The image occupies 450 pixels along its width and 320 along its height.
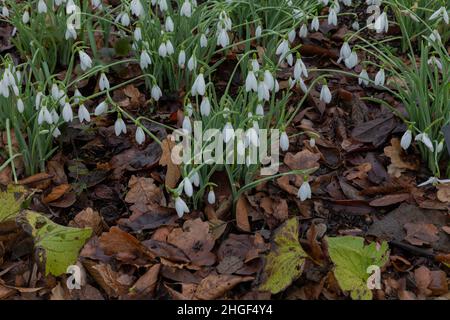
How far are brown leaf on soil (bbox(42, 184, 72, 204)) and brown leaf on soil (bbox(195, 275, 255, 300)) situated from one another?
28.3 inches

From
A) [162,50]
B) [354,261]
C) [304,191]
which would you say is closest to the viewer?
[354,261]

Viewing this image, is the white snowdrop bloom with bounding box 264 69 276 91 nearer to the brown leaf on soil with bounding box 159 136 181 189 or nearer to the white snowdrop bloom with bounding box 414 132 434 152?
the brown leaf on soil with bounding box 159 136 181 189

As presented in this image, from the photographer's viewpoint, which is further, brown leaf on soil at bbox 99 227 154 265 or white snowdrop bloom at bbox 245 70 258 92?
white snowdrop bloom at bbox 245 70 258 92

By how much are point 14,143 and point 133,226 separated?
2.30 ft

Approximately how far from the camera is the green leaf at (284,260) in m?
2.22

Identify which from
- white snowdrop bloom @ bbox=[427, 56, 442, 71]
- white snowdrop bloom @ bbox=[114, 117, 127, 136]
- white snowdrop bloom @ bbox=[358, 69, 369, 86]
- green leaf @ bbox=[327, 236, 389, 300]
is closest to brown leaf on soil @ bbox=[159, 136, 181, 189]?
white snowdrop bloom @ bbox=[114, 117, 127, 136]

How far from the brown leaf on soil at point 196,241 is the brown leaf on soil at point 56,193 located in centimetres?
50

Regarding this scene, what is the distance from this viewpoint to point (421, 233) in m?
2.46

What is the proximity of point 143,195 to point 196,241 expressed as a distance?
13.2 inches

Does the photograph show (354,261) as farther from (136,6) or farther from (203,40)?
(136,6)

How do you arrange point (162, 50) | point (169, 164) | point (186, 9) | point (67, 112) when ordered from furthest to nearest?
point (186, 9)
point (162, 50)
point (169, 164)
point (67, 112)

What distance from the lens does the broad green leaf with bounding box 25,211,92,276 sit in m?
2.31

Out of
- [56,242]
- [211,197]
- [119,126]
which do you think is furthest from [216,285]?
[119,126]

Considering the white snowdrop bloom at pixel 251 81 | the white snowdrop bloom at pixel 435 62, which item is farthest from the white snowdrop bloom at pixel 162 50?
the white snowdrop bloom at pixel 435 62
